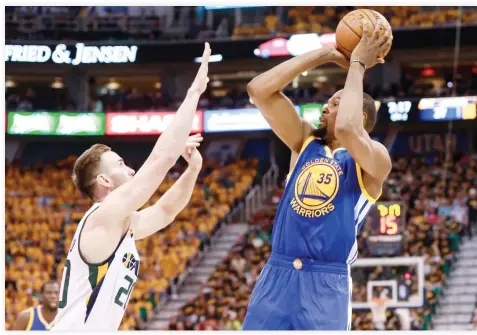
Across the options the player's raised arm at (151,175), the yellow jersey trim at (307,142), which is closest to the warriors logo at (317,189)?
the yellow jersey trim at (307,142)

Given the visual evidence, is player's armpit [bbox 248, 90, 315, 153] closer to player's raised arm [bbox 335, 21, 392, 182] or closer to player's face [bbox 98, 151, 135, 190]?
player's raised arm [bbox 335, 21, 392, 182]

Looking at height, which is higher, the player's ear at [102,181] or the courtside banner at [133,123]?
the courtside banner at [133,123]

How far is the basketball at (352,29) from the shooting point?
452 centimetres

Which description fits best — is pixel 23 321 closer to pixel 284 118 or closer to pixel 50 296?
pixel 50 296

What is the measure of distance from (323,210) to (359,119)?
0.50 metres

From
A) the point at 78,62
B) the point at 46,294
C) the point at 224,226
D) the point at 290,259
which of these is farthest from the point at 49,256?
the point at 290,259

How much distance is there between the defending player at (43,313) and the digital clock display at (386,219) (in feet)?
27.3

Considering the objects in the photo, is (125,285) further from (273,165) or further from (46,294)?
(273,165)

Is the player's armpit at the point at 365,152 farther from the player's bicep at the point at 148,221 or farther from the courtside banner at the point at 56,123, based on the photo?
the courtside banner at the point at 56,123

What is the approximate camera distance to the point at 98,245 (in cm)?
408

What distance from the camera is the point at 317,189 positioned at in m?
4.48

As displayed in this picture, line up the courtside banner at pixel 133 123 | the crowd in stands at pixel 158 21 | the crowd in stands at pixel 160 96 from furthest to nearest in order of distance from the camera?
the crowd in stands at pixel 158 21 < the courtside banner at pixel 133 123 < the crowd in stands at pixel 160 96

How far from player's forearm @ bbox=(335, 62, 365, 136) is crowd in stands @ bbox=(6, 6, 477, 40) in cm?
1915

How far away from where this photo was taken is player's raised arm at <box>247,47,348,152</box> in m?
4.50
